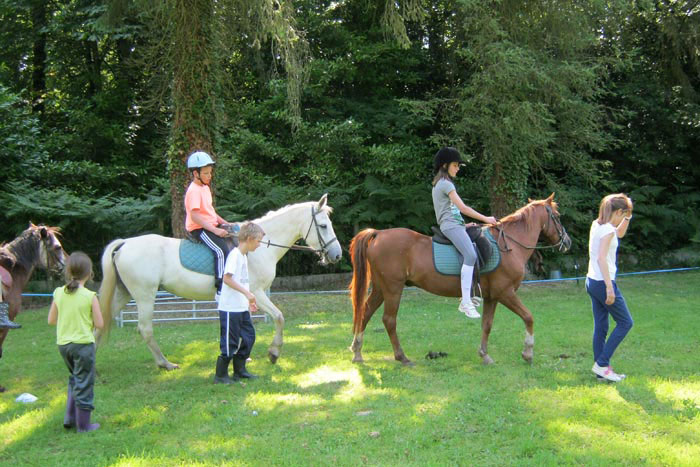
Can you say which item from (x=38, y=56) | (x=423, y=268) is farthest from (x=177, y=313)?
(x=38, y=56)

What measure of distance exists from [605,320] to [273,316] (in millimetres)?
4129

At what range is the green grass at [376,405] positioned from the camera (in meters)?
4.67

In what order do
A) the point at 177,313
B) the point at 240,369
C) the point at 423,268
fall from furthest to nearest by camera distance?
the point at 177,313 < the point at 423,268 < the point at 240,369

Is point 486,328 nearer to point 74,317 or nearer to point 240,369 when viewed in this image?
point 240,369

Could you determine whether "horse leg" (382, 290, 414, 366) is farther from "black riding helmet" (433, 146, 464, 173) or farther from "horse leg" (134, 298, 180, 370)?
"horse leg" (134, 298, 180, 370)

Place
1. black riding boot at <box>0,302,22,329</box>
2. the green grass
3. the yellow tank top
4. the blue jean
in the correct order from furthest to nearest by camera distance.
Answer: black riding boot at <box>0,302,22,329</box>
the blue jean
the yellow tank top
the green grass

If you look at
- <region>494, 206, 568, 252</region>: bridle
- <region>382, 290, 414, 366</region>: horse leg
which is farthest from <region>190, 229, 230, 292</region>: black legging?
<region>494, 206, 568, 252</region>: bridle

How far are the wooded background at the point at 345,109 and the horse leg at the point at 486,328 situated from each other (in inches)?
229

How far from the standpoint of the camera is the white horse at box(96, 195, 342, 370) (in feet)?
24.7

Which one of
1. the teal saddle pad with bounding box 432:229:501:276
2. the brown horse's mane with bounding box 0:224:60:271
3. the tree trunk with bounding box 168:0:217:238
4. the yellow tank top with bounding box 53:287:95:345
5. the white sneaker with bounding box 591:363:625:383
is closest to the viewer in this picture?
the yellow tank top with bounding box 53:287:95:345

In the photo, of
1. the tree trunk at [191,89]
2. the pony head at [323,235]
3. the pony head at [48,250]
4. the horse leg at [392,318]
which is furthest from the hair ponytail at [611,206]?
the tree trunk at [191,89]

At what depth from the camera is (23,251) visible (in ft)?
24.9

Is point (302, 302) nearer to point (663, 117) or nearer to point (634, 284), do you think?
point (634, 284)

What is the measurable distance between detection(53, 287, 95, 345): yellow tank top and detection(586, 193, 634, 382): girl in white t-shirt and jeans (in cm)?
519
